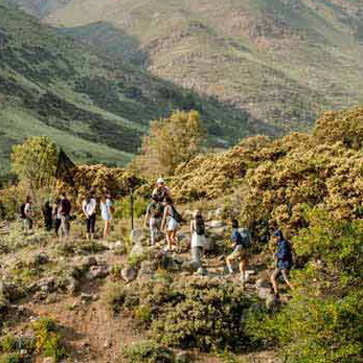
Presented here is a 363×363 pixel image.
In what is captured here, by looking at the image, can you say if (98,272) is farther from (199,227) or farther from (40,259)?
(199,227)

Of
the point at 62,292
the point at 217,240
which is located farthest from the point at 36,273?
the point at 217,240

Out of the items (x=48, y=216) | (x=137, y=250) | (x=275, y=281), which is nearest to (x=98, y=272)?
(x=137, y=250)

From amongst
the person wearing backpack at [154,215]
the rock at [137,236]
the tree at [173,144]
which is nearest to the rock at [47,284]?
the rock at [137,236]

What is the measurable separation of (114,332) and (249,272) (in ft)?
11.9

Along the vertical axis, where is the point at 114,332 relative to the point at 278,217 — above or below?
below

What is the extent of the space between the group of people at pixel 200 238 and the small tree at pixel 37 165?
598 inches

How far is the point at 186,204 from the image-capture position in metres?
20.1

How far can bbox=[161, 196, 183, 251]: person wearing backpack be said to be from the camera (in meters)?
13.7

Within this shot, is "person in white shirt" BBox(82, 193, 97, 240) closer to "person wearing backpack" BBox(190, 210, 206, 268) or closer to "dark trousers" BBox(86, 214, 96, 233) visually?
"dark trousers" BBox(86, 214, 96, 233)

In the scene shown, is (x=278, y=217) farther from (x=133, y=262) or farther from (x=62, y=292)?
(x=62, y=292)

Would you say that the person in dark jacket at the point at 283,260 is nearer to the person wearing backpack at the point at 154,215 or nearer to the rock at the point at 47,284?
the person wearing backpack at the point at 154,215

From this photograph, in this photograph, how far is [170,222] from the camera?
13641 mm

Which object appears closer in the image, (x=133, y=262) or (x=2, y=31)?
(x=133, y=262)

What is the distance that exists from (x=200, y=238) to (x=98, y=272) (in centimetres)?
252
